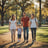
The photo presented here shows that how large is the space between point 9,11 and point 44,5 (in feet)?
21.5

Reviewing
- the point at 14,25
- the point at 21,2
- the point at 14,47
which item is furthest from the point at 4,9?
the point at 14,47

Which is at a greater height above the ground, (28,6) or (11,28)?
(28,6)

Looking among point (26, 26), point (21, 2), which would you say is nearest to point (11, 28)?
point (26, 26)

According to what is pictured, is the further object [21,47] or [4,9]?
[4,9]

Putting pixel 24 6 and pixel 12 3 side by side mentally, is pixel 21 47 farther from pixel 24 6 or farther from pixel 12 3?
pixel 12 3

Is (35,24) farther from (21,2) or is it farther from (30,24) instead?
(21,2)

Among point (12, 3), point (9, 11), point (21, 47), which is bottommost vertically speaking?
point (21, 47)

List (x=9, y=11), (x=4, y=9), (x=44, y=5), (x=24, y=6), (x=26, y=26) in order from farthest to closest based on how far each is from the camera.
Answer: (x=9, y=11), (x=4, y=9), (x=24, y=6), (x=44, y=5), (x=26, y=26)

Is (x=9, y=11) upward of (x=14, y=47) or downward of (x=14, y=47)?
upward

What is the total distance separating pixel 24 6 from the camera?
1689cm

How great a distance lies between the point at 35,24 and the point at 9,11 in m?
13.4

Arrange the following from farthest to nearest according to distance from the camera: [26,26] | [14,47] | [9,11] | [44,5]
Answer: [9,11] < [44,5] < [26,26] < [14,47]

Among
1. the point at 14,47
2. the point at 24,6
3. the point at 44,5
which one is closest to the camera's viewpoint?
the point at 14,47

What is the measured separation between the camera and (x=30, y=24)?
22.4ft
